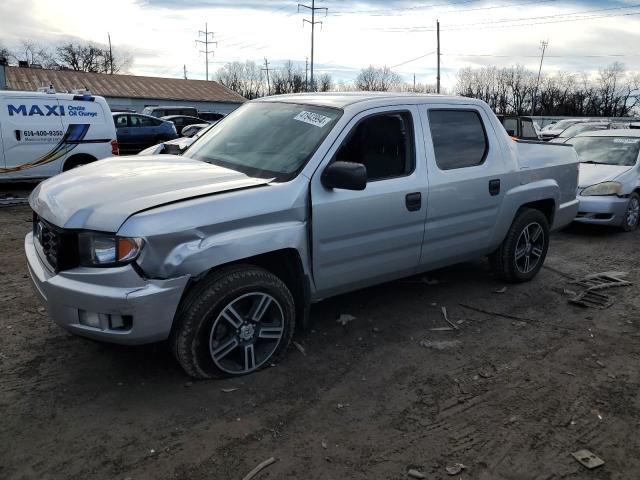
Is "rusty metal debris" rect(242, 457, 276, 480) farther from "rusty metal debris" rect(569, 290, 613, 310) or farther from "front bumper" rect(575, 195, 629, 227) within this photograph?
"front bumper" rect(575, 195, 629, 227)

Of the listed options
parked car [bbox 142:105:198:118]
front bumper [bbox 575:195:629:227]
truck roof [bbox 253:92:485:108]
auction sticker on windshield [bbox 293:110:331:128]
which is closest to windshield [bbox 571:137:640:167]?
front bumper [bbox 575:195:629:227]

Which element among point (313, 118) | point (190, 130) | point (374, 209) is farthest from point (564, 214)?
point (190, 130)

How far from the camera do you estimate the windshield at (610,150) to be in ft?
29.5

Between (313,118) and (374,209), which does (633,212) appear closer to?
(374,209)

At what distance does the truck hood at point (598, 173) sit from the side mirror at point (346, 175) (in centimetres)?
626

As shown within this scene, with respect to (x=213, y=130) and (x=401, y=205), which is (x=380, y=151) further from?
(x=213, y=130)

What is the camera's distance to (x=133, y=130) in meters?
20.2

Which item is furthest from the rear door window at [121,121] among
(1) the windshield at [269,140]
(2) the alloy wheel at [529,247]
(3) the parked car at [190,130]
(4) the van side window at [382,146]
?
(4) the van side window at [382,146]

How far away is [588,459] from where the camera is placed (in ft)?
9.09

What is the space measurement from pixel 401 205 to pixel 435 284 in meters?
1.72

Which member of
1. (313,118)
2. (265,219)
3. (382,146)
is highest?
(313,118)

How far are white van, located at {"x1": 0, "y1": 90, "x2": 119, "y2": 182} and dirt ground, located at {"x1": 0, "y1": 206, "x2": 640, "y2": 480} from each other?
20.8 ft

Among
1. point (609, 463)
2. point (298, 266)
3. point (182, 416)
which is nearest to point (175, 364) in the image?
point (182, 416)

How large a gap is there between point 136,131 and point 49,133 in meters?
10.4
